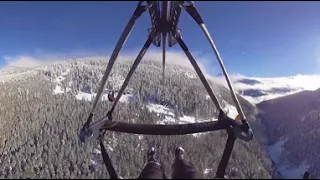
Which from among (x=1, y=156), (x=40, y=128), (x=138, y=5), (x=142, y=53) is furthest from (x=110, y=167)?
(x=40, y=128)

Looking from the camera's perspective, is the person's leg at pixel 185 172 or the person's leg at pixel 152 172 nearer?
the person's leg at pixel 185 172

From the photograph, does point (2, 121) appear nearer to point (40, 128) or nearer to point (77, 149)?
point (40, 128)

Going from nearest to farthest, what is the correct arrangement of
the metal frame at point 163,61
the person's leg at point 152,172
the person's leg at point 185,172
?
the person's leg at point 185,172, the person's leg at point 152,172, the metal frame at point 163,61

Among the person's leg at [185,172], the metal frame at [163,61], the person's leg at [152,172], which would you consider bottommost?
the person's leg at [152,172]

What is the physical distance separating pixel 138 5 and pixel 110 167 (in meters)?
4.01

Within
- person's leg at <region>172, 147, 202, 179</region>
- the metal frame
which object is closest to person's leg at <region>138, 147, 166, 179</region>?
person's leg at <region>172, 147, 202, 179</region>

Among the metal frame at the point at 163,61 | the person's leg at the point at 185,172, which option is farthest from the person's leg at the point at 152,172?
the metal frame at the point at 163,61

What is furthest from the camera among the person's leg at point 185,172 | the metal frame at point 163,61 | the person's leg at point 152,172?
the metal frame at point 163,61

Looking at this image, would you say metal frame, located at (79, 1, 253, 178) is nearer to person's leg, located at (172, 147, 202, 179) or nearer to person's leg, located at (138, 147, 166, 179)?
person's leg, located at (138, 147, 166, 179)

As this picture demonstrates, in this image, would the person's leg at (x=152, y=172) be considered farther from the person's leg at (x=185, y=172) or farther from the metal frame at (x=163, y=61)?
the metal frame at (x=163, y=61)

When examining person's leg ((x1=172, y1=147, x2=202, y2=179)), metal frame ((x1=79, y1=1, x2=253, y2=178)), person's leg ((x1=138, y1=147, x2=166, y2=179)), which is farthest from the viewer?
metal frame ((x1=79, y1=1, x2=253, y2=178))

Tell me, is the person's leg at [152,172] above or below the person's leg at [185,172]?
below

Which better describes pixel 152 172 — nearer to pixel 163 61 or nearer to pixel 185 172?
pixel 185 172

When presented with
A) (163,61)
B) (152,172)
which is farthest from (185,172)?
(163,61)
